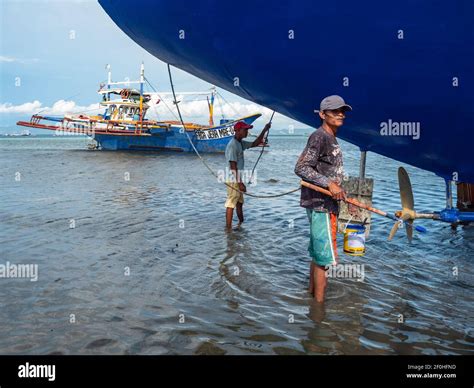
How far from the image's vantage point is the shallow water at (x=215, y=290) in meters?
3.36

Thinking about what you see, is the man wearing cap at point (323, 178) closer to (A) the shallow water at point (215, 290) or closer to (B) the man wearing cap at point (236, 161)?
(A) the shallow water at point (215, 290)

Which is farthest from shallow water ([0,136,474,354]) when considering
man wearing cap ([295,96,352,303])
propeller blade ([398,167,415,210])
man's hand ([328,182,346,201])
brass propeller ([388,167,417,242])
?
man's hand ([328,182,346,201])

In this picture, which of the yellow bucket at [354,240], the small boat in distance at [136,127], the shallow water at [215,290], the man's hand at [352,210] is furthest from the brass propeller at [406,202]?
the small boat in distance at [136,127]

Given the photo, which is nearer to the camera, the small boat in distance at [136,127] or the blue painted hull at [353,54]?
the blue painted hull at [353,54]

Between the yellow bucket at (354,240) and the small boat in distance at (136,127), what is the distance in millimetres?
26342

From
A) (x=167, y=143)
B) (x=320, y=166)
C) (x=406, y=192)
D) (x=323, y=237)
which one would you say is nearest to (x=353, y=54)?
(x=320, y=166)

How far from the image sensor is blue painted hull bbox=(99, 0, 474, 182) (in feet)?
9.41

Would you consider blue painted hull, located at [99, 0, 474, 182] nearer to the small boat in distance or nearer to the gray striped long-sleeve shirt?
the gray striped long-sleeve shirt

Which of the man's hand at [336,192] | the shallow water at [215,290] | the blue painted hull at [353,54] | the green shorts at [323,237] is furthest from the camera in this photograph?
the green shorts at [323,237]

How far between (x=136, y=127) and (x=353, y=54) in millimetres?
32227

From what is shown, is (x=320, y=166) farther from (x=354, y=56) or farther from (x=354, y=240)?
(x=354, y=240)

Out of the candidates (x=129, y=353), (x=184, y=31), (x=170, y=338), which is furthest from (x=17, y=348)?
(x=184, y=31)

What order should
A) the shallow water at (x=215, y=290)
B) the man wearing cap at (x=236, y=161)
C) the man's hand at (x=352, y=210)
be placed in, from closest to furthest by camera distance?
the shallow water at (x=215, y=290) → the man's hand at (x=352, y=210) → the man wearing cap at (x=236, y=161)

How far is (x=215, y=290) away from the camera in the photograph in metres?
4.45
